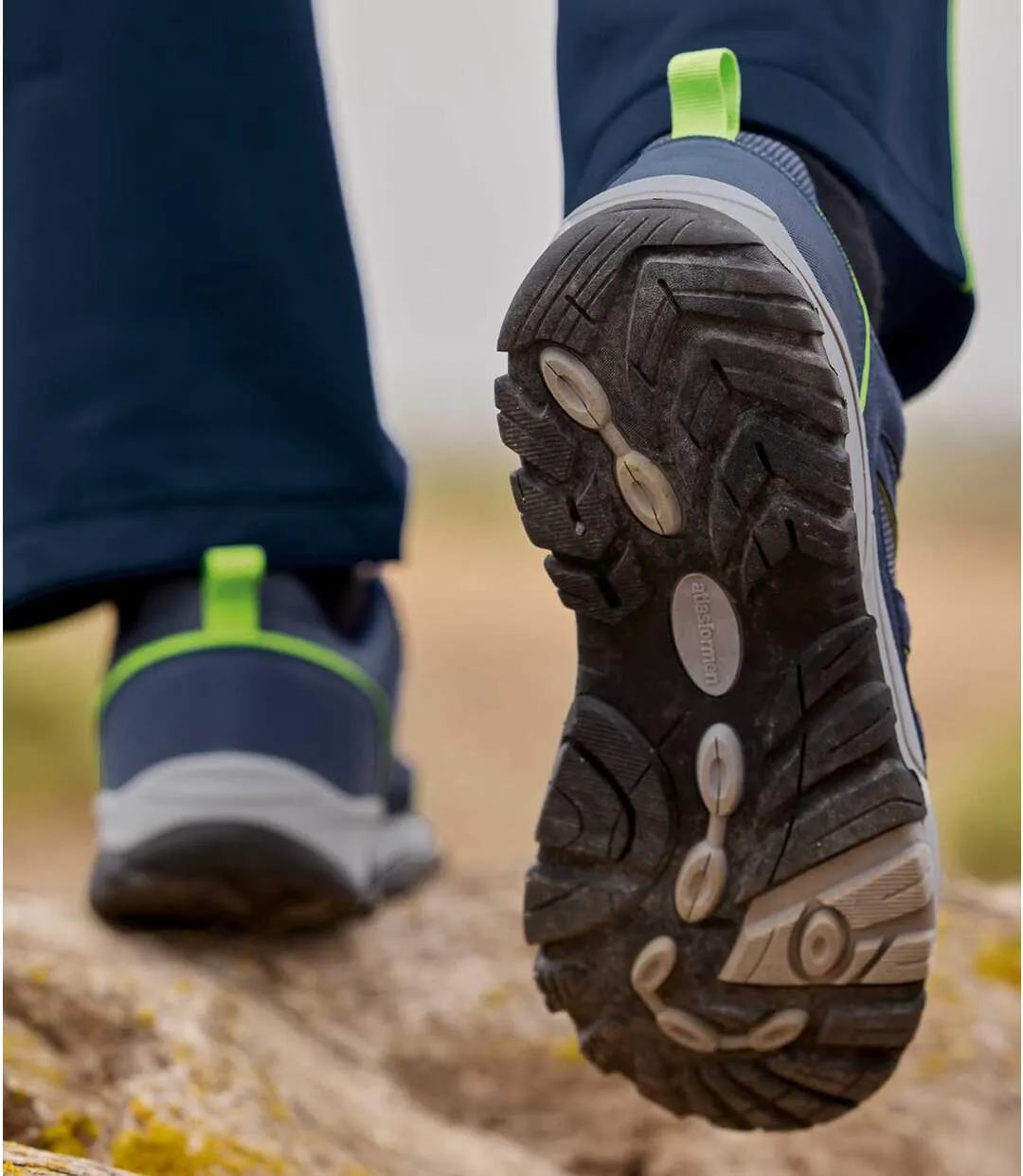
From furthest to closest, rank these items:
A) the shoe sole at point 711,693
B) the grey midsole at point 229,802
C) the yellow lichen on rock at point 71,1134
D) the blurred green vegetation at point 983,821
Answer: the blurred green vegetation at point 983,821
the grey midsole at point 229,802
the yellow lichen on rock at point 71,1134
the shoe sole at point 711,693

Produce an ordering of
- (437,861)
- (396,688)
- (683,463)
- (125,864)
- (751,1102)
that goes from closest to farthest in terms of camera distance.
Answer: (683,463), (751,1102), (125,864), (396,688), (437,861)

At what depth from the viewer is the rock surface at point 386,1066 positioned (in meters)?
1.02

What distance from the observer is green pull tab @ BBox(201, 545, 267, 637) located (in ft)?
4.05

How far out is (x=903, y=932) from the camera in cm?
83

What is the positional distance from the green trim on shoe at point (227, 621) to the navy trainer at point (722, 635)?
44cm

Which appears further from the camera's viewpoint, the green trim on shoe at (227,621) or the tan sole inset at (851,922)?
the green trim on shoe at (227,621)

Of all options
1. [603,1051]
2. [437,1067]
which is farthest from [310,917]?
[603,1051]

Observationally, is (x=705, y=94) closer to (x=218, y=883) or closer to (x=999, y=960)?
(x=218, y=883)

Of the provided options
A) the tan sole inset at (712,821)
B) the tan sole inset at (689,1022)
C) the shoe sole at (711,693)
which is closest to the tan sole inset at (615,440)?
the shoe sole at (711,693)

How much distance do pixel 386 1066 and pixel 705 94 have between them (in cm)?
83

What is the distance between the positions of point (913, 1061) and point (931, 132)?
2.47ft

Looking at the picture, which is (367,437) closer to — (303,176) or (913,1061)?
(303,176)

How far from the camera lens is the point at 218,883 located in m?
1.23

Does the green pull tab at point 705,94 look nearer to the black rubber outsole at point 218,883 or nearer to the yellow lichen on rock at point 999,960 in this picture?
the black rubber outsole at point 218,883
